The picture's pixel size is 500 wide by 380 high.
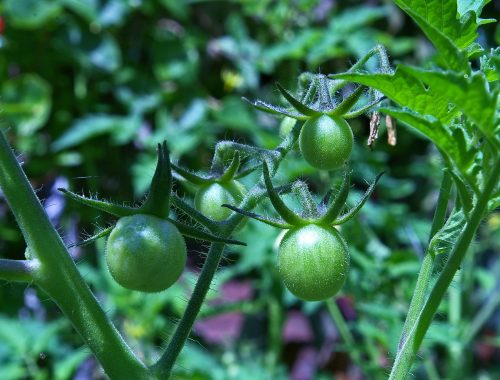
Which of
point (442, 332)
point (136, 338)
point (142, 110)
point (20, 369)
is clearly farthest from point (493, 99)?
point (142, 110)

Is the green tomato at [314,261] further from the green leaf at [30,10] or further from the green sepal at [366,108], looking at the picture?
the green leaf at [30,10]

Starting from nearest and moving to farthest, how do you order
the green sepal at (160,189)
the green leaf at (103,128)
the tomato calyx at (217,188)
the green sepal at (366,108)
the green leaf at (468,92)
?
the green leaf at (468,92)
the green sepal at (160,189)
the green sepal at (366,108)
the tomato calyx at (217,188)
the green leaf at (103,128)

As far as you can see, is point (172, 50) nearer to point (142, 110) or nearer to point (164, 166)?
point (142, 110)

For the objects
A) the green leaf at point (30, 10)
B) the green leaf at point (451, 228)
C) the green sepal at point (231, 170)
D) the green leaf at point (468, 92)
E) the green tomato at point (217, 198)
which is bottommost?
the green leaf at point (30, 10)

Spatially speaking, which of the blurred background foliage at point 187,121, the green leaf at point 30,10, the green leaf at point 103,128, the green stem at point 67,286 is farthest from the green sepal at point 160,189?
the green leaf at point 30,10

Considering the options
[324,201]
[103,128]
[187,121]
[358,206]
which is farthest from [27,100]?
[358,206]

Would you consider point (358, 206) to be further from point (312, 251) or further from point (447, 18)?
point (447, 18)
